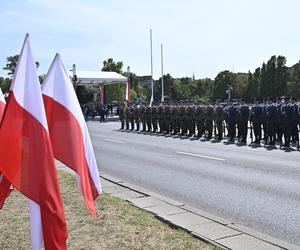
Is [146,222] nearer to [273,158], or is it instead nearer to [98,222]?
[98,222]

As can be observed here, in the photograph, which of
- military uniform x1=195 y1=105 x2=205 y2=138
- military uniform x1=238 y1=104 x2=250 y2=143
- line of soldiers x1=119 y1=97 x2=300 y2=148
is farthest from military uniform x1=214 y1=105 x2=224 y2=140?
military uniform x1=238 y1=104 x2=250 y2=143

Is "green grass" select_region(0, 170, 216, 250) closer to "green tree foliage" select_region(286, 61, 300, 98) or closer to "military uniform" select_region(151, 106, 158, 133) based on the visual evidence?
"military uniform" select_region(151, 106, 158, 133)

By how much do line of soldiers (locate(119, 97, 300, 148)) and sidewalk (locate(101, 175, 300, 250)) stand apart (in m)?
10.1

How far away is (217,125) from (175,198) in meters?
12.7

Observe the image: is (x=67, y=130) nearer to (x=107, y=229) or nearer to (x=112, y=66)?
(x=107, y=229)

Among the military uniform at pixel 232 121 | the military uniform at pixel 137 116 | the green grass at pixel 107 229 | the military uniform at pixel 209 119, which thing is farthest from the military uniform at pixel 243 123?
the green grass at pixel 107 229

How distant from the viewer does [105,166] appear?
511 inches

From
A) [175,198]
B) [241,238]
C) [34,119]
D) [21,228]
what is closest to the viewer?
[34,119]

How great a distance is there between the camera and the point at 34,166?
12.0 feet

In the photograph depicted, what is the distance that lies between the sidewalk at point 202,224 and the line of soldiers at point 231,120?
33.2 feet

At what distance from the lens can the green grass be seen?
17.2 feet

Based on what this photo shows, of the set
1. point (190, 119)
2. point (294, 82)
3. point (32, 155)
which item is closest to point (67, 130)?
point (32, 155)

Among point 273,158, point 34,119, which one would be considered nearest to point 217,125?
point 273,158

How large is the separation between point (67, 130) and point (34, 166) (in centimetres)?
68
